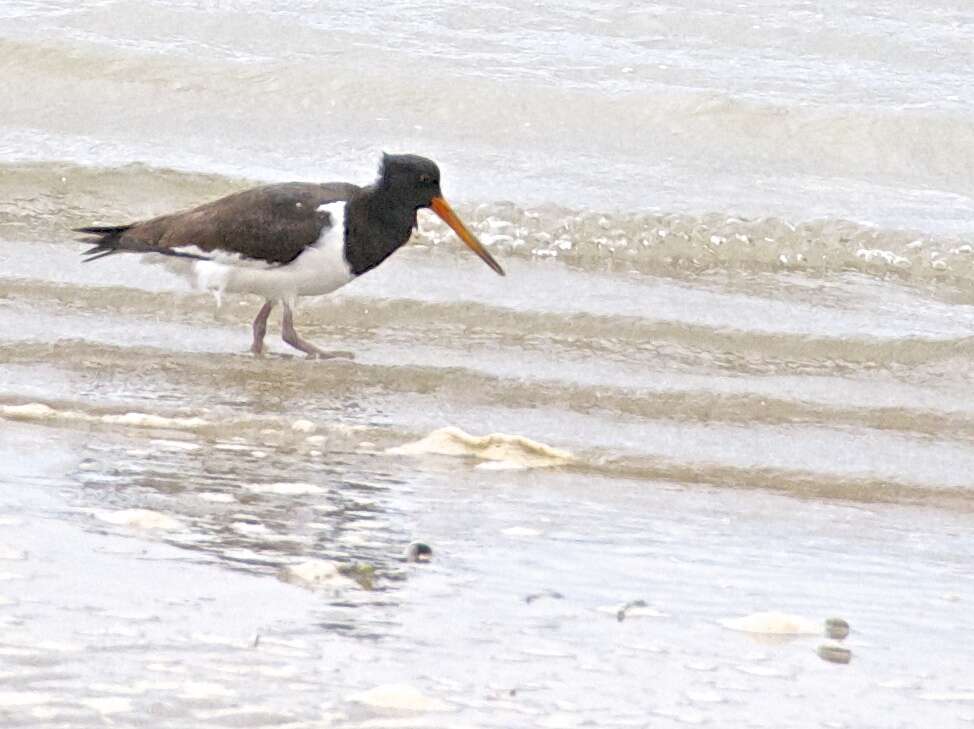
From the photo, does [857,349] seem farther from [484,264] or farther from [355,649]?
[355,649]

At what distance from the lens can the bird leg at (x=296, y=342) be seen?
804 centimetres

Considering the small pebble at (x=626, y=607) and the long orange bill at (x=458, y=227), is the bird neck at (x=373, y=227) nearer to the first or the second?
the long orange bill at (x=458, y=227)

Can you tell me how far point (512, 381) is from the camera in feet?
25.1

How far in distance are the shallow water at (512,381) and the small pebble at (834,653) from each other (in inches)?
1.4

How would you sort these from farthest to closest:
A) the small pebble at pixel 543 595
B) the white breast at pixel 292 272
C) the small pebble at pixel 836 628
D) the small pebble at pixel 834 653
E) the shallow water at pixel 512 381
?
the white breast at pixel 292 272
the small pebble at pixel 543 595
the small pebble at pixel 836 628
the small pebble at pixel 834 653
the shallow water at pixel 512 381

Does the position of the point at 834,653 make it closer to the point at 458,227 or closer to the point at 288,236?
the point at 288,236

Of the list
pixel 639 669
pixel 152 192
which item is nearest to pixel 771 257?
pixel 152 192

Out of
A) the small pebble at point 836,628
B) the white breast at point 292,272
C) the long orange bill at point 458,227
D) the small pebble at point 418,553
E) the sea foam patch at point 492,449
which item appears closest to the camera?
the small pebble at point 836,628

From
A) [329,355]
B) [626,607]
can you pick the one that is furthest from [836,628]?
[329,355]


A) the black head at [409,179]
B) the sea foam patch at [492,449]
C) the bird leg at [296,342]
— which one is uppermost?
the black head at [409,179]

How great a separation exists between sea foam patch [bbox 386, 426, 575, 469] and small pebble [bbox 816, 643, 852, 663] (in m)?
1.98

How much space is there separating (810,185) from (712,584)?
612 cm

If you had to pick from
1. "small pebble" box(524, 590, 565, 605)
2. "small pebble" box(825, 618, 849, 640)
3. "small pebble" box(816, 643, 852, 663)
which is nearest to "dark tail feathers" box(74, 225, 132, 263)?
"small pebble" box(524, 590, 565, 605)

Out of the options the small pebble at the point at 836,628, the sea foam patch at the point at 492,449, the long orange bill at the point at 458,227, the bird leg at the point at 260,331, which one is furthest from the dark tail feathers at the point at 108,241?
the small pebble at the point at 836,628
